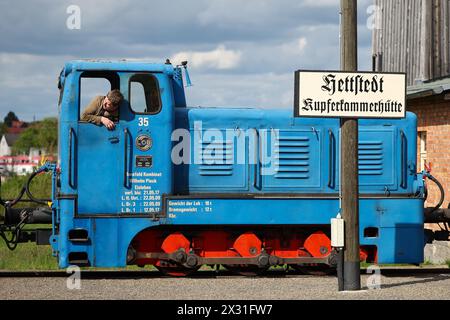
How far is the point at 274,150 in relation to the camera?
513 inches

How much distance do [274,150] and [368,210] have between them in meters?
1.67

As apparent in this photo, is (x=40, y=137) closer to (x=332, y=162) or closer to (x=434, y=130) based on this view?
(x=434, y=130)

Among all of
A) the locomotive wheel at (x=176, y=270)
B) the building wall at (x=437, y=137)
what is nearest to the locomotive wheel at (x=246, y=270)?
the locomotive wheel at (x=176, y=270)

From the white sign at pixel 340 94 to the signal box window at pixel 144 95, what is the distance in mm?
2334

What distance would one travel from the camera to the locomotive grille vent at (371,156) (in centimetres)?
1328

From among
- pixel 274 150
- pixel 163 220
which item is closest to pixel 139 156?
pixel 163 220

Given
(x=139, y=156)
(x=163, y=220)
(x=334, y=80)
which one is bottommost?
(x=163, y=220)

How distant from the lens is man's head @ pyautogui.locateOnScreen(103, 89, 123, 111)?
12.2 meters

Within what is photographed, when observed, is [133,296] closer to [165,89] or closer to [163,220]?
[163,220]

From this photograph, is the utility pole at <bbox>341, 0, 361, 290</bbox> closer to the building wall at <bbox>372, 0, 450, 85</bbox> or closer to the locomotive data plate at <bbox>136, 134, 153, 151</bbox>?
the locomotive data plate at <bbox>136, 134, 153, 151</bbox>

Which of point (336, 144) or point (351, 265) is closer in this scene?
point (351, 265)

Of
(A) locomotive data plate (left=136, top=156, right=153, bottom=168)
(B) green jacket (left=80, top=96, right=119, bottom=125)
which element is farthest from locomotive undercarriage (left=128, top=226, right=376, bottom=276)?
(B) green jacket (left=80, top=96, right=119, bottom=125)

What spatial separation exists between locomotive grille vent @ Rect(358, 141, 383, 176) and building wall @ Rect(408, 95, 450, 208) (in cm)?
562

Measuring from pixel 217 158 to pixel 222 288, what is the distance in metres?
2.24
